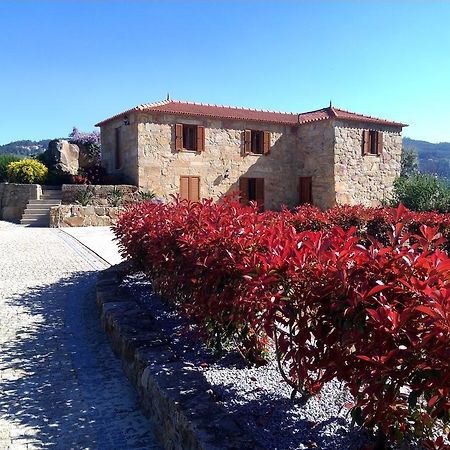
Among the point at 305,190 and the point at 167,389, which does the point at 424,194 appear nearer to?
the point at 305,190

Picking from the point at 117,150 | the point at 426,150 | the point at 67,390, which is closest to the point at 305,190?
the point at 117,150

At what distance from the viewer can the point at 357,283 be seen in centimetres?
171

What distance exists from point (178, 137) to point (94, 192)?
411 cm

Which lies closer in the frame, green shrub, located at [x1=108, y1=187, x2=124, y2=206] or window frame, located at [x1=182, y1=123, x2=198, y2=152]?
green shrub, located at [x1=108, y1=187, x2=124, y2=206]

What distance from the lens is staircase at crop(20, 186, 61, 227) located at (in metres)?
15.3

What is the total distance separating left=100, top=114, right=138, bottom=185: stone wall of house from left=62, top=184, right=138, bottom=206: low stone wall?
893 mm

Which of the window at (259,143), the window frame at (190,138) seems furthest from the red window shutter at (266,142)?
the window frame at (190,138)

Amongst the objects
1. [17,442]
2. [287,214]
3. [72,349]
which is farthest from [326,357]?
[287,214]

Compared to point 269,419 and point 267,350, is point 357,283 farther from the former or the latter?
point 267,350

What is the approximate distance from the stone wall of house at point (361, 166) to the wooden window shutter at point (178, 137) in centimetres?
657

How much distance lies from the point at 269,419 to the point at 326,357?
727 millimetres

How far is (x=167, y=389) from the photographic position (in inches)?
96.4

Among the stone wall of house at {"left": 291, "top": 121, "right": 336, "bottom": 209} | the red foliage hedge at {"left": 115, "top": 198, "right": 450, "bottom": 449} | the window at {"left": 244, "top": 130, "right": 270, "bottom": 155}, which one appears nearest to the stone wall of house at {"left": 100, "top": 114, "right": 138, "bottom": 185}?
the window at {"left": 244, "top": 130, "right": 270, "bottom": 155}

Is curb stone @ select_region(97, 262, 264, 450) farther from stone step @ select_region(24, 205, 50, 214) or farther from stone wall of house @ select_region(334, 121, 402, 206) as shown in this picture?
stone wall of house @ select_region(334, 121, 402, 206)
